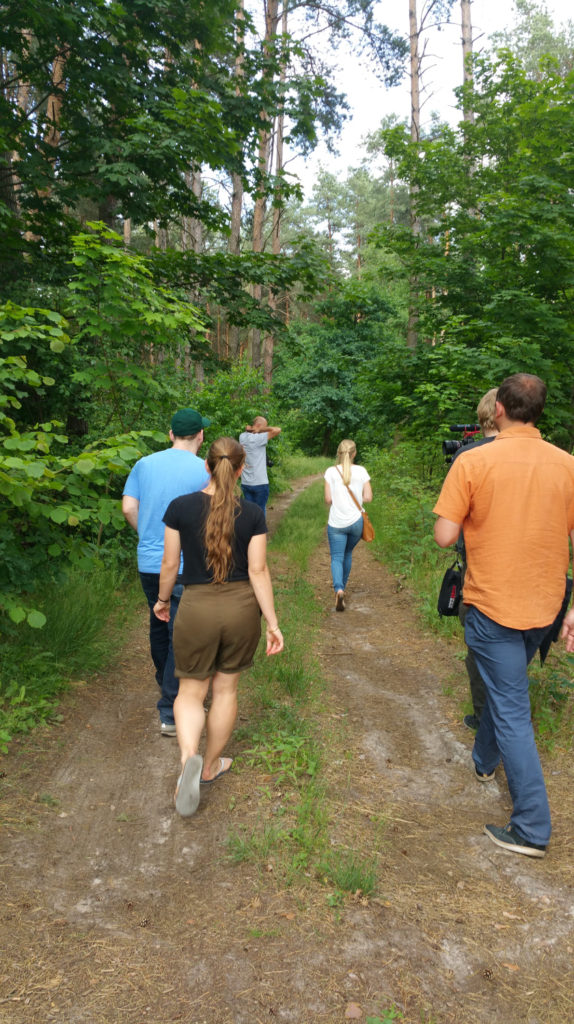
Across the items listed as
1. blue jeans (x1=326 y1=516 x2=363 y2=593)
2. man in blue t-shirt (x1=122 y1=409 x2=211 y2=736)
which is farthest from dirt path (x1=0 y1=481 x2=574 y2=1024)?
blue jeans (x1=326 y1=516 x2=363 y2=593)

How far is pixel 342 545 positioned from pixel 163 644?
325 centimetres

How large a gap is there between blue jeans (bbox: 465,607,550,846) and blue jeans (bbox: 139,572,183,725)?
190 centimetres

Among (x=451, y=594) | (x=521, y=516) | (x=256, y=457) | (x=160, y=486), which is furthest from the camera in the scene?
(x=256, y=457)

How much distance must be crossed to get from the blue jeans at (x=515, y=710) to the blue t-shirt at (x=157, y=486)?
1.89m

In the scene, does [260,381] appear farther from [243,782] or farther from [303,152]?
[243,782]

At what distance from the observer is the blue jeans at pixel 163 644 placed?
3910mm

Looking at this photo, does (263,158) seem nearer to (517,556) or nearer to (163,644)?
(163,644)

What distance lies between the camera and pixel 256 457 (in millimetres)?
9141

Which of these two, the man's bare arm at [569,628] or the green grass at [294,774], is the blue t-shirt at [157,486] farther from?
the man's bare arm at [569,628]

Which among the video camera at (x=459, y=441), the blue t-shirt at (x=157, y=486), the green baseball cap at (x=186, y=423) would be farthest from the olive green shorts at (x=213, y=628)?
the video camera at (x=459, y=441)

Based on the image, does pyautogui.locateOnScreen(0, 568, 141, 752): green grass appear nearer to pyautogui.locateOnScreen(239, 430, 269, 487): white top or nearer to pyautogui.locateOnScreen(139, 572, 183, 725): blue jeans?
pyautogui.locateOnScreen(139, 572, 183, 725): blue jeans

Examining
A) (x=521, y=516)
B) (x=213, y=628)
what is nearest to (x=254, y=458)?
(x=213, y=628)

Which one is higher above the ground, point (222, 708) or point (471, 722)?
point (222, 708)

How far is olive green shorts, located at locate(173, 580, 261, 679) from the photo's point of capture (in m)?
3.02
